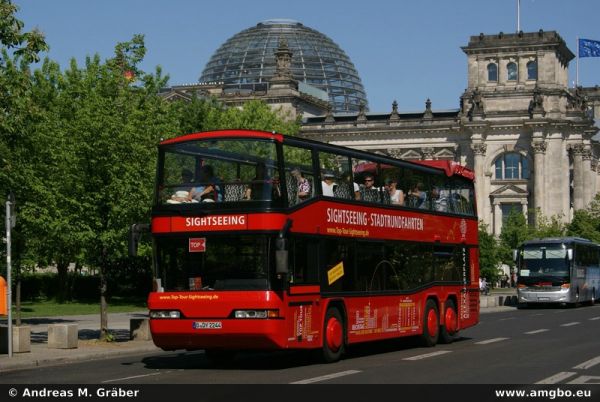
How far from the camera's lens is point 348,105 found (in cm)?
16562

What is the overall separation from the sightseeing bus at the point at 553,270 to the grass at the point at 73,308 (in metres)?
→ 19.8

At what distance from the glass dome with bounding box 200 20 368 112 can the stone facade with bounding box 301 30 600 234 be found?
26662 mm

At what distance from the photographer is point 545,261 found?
191 ft

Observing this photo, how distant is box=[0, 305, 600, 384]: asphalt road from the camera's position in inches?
770

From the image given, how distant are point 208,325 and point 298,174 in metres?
3.52

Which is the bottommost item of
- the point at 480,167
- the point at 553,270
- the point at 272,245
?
the point at 553,270

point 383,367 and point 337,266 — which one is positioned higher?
point 337,266

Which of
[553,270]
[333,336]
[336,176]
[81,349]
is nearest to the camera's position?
[333,336]

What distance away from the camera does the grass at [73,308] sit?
50906 millimetres

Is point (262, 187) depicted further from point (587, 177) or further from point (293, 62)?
point (293, 62)

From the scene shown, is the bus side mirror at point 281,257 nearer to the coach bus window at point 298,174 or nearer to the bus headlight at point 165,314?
the coach bus window at point 298,174

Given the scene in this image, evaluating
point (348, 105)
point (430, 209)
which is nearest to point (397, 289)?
point (430, 209)

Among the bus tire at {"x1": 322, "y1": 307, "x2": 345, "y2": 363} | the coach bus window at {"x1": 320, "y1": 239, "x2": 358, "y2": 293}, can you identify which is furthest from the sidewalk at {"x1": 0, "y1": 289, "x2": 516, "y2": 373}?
the coach bus window at {"x1": 320, "y1": 239, "x2": 358, "y2": 293}

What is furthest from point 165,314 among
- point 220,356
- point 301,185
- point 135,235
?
point 301,185
